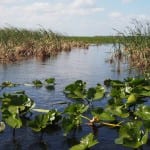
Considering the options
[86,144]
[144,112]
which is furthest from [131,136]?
[144,112]

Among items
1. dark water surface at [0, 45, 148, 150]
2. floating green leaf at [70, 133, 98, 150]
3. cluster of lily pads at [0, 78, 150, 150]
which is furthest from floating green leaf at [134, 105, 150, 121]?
floating green leaf at [70, 133, 98, 150]

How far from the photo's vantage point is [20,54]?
25.4 meters

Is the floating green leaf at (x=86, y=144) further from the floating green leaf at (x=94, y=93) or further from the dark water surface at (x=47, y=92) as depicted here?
the floating green leaf at (x=94, y=93)

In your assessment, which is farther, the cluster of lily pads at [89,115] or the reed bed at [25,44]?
the reed bed at [25,44]

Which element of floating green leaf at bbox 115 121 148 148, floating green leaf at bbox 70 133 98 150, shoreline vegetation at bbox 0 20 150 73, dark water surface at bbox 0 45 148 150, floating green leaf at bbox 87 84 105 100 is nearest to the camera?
floating green leaf at bbox 115 121 148 148

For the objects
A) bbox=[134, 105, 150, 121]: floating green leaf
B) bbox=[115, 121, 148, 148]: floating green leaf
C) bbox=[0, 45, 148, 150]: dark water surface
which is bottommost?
bbox=[0, 45, 148, 150]: dark water surface

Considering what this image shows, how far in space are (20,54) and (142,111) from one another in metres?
18.4

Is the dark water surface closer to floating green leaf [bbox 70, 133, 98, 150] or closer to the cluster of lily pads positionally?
→ the cluster of lily pads

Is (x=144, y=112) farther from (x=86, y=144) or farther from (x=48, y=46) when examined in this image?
(x=48, y=46)

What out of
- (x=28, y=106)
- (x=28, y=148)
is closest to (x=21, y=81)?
(x=28, y=106)

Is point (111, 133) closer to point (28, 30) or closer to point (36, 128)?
point (36, 128)

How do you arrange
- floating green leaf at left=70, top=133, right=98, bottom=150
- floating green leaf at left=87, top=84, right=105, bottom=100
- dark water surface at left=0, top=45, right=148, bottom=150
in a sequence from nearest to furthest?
floating green leaf at left=70, top=133, right=98, bottom=150 → dark water surface at left=0, top=45, right=148, bottom=150 → floating green leaf at left=87, top=84, right=105, bottom=100

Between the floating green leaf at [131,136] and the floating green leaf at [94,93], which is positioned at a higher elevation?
the floating green leaf at [94,93]

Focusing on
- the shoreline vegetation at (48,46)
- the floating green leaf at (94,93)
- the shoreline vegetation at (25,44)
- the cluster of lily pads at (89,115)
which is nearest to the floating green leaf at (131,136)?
the cluster of lily pads at (89,115)
